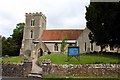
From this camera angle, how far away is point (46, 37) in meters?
58.2

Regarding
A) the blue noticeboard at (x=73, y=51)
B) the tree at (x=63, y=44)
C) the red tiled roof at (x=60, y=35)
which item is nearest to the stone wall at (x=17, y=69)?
the blue noticeboard at (x=73, y=51)

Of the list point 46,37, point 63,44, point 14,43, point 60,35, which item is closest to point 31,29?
point 46,37

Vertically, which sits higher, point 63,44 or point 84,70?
point 63,44

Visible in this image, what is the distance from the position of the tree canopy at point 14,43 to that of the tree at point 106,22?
105ft

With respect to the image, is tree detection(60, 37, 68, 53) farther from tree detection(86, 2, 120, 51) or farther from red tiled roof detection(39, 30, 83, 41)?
tree detection(86, 2, 120, 51)

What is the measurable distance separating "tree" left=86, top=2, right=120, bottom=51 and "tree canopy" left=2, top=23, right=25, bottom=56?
31.9 metres

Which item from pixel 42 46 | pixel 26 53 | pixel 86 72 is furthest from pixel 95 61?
pixel 26 53

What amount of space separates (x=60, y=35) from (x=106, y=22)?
25.0 meters

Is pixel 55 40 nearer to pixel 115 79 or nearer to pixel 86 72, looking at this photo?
pixel 86 72

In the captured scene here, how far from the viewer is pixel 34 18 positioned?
2398 inches

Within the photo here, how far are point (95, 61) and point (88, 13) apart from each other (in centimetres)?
1151

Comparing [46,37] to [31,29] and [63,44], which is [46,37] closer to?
[31,29]

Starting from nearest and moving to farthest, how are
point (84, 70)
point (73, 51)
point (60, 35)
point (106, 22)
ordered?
point (84, 70) < point (73, 51) < point (106, 22) < point (60, 35)

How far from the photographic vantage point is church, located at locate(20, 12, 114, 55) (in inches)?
2106
